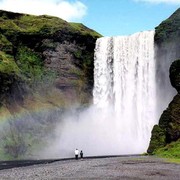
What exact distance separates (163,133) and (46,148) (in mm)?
35265

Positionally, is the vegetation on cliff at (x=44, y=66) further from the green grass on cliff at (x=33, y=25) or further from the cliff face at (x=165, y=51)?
the cliff face at (x=165, y=51)

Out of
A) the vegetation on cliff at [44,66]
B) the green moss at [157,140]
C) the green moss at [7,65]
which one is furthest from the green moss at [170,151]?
the green moss at [7,65]

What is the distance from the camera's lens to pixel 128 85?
305ft

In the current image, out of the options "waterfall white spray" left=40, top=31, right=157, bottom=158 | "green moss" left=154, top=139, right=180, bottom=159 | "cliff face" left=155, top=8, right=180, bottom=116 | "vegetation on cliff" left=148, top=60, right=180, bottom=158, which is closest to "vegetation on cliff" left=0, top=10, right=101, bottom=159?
"waterfall white spray" left=40, top=31, right=157, bottom=158

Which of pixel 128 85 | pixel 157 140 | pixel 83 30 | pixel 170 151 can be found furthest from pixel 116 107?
pixel 170 151

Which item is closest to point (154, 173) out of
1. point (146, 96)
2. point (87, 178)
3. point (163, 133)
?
point (87, 178)

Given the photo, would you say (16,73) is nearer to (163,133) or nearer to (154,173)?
(163,133)

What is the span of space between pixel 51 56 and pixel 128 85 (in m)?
20.3

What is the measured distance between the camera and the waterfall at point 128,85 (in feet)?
285

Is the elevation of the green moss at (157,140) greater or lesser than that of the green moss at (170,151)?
greater

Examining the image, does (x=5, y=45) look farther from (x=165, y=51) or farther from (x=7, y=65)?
(x=165, y=51)

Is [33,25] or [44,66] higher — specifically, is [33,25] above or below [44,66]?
above

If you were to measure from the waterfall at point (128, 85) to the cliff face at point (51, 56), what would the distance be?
329 cm

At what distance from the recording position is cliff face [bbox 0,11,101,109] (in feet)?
321
